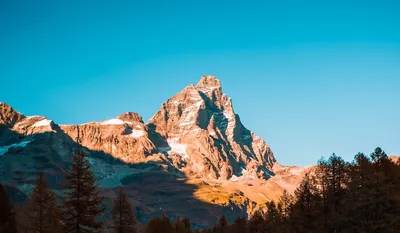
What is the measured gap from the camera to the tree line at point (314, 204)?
145 feet

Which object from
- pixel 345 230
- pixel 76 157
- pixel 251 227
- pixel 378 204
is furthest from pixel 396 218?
pixel 251 227

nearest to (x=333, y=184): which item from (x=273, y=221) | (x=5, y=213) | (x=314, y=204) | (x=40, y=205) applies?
(x=314, y=204)

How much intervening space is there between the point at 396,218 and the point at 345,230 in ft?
30.8

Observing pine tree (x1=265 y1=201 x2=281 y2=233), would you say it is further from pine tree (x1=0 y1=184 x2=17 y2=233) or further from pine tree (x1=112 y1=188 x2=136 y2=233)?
pine tree (x1=0 y1=184 x2=17 y2=233)

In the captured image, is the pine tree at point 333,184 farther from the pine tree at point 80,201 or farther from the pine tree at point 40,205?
the pine tree at point 40,205

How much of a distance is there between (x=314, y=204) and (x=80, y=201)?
4267 centimetres

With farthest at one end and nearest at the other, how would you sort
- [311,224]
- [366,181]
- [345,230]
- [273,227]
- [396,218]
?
[273,227] → [311,224] → [345,230] → [366,181] → [396,218]

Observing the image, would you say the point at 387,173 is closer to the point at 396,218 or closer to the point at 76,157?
the point at 396,218

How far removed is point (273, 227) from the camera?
89312 millimetres

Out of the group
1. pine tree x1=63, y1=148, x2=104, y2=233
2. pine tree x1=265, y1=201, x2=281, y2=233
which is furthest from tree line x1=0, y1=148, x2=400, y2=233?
pine tree x1=265, y1=201, x2=281, y2=233

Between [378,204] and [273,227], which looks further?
[273,227]

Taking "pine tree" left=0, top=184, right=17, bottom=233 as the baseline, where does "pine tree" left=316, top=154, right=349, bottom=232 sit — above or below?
above

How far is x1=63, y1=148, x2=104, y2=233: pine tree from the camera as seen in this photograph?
43.3m

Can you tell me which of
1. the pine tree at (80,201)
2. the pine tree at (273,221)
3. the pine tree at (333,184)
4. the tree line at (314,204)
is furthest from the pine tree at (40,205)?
the pine tree at (273,221)
